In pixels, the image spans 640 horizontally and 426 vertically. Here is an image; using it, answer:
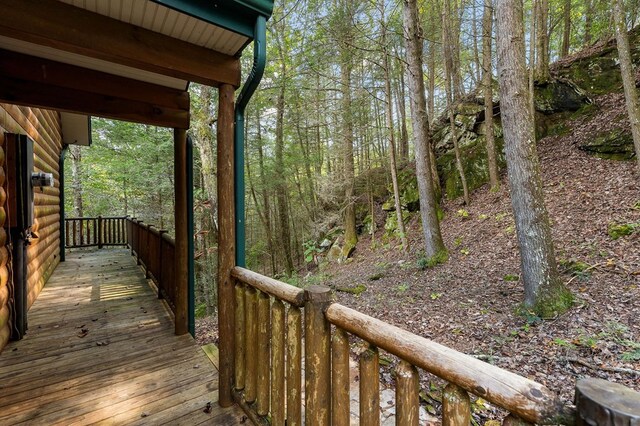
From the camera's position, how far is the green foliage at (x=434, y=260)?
6260 millimetres

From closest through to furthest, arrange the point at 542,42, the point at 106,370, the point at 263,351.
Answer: the point at 263,351 < the point at 106,370 < the point at 542,42

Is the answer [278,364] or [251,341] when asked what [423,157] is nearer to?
[251,341]

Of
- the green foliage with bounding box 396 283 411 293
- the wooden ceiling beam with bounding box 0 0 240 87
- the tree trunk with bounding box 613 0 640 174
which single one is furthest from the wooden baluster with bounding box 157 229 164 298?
the tree trunk with bounding box 613 0 640 174

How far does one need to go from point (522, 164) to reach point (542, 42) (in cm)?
691

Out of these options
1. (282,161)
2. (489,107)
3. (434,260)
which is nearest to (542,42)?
(489,107)

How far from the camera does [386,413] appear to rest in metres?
2.42

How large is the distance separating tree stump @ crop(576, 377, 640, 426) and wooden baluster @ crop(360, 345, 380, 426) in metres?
0.66

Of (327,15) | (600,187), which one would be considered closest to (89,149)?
(327,15)

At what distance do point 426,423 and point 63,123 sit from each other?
30.3 ft

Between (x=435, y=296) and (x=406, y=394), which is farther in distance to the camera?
(x=435, y=296)

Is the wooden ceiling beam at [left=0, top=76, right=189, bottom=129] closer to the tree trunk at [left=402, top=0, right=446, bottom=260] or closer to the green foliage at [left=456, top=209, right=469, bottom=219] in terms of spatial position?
the tree trunk at [left=402, top=0, right=446, bottom=260]

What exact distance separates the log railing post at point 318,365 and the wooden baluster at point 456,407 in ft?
1.99

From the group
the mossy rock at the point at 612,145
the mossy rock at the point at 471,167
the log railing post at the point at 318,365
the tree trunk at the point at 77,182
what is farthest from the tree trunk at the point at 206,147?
the mossy rock at the point at 612,145

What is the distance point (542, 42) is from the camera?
8.30m
